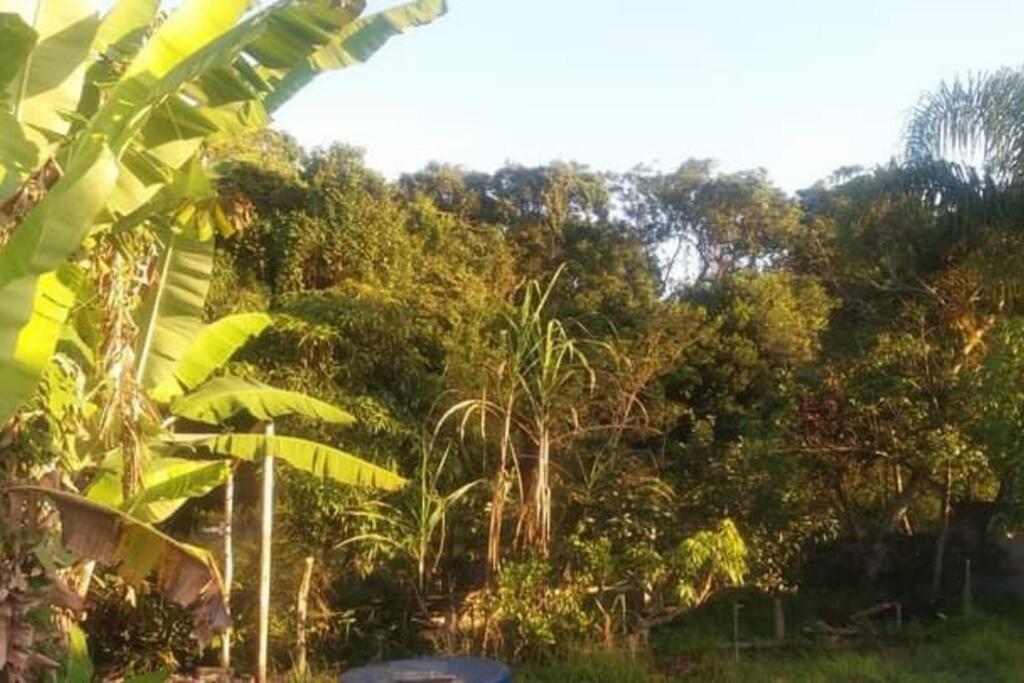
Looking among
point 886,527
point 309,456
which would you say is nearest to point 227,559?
point 309,456

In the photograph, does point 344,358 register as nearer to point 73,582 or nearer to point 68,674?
point 73,582

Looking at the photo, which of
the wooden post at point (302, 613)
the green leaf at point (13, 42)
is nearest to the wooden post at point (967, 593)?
the wooden post at point (302, 613)

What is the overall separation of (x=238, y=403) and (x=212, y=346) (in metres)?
0.38

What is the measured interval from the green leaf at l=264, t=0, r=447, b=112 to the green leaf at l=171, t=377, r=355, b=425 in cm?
229

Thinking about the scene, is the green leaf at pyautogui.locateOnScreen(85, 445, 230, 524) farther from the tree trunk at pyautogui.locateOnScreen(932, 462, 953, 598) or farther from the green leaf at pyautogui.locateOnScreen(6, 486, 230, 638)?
the tree trunk at pyautogui.locateOnScreen(932, 462, 953, 598)

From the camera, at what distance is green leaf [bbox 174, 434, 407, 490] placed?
289 inches

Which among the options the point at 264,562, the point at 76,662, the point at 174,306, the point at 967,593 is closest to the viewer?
the point at 76,662

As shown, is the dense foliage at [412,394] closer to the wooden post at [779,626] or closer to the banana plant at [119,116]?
the banana plant at [119,116]

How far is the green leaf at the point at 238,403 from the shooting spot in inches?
288

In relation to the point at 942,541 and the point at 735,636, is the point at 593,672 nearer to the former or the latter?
the point at 735,636

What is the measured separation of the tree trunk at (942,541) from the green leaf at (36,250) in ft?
27.0

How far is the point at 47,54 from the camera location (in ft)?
17.0

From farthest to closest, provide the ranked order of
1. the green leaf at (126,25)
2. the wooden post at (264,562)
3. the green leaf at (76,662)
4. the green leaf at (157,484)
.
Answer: the wooden post at (264,562)
the green leaf at (157,484)
the green leaf at (76,662)
the green leaf at (126,25)

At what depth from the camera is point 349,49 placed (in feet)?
18.6
